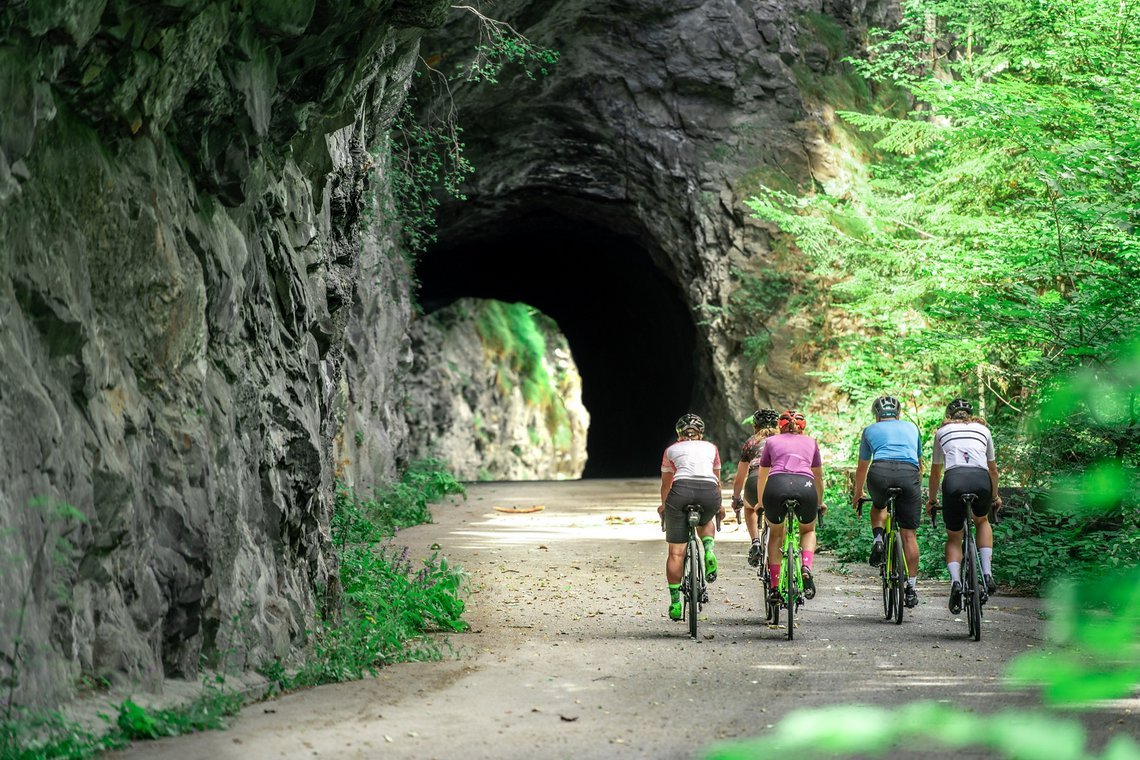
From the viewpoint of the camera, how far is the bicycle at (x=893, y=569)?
9.41 metres

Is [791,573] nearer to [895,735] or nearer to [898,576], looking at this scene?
[898,576]

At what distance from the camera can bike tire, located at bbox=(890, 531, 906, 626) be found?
9.40 metres

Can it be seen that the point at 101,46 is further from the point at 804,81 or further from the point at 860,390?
the point at 804,81

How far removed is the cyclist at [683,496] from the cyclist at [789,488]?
0.44 meters

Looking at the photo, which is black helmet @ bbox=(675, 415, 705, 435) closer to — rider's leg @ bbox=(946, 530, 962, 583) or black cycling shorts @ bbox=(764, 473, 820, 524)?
black cycling shorts @ bbox=(764, 473, 820, 524)

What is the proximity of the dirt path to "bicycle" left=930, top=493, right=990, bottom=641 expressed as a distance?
0.58ft

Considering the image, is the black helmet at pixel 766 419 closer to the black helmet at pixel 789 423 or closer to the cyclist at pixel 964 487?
the black helmet at pixel 789 423

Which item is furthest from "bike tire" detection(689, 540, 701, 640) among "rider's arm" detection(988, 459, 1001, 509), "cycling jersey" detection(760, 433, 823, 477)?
"rider's arm" detection(988, 459, 1001, 509)

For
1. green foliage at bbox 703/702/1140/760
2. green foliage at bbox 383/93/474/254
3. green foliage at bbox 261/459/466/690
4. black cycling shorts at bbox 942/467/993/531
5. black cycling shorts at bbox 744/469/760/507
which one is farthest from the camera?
green foliage at bbox 383/93/474/254

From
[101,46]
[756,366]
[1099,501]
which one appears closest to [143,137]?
[101,46]

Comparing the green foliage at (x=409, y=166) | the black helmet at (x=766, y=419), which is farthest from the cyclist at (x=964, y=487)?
the green foliage at (x=409, y=166)

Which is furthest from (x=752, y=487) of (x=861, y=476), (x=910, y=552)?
(x=910, y=552)

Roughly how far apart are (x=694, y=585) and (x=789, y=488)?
1.08m

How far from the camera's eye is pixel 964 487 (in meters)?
8.91
